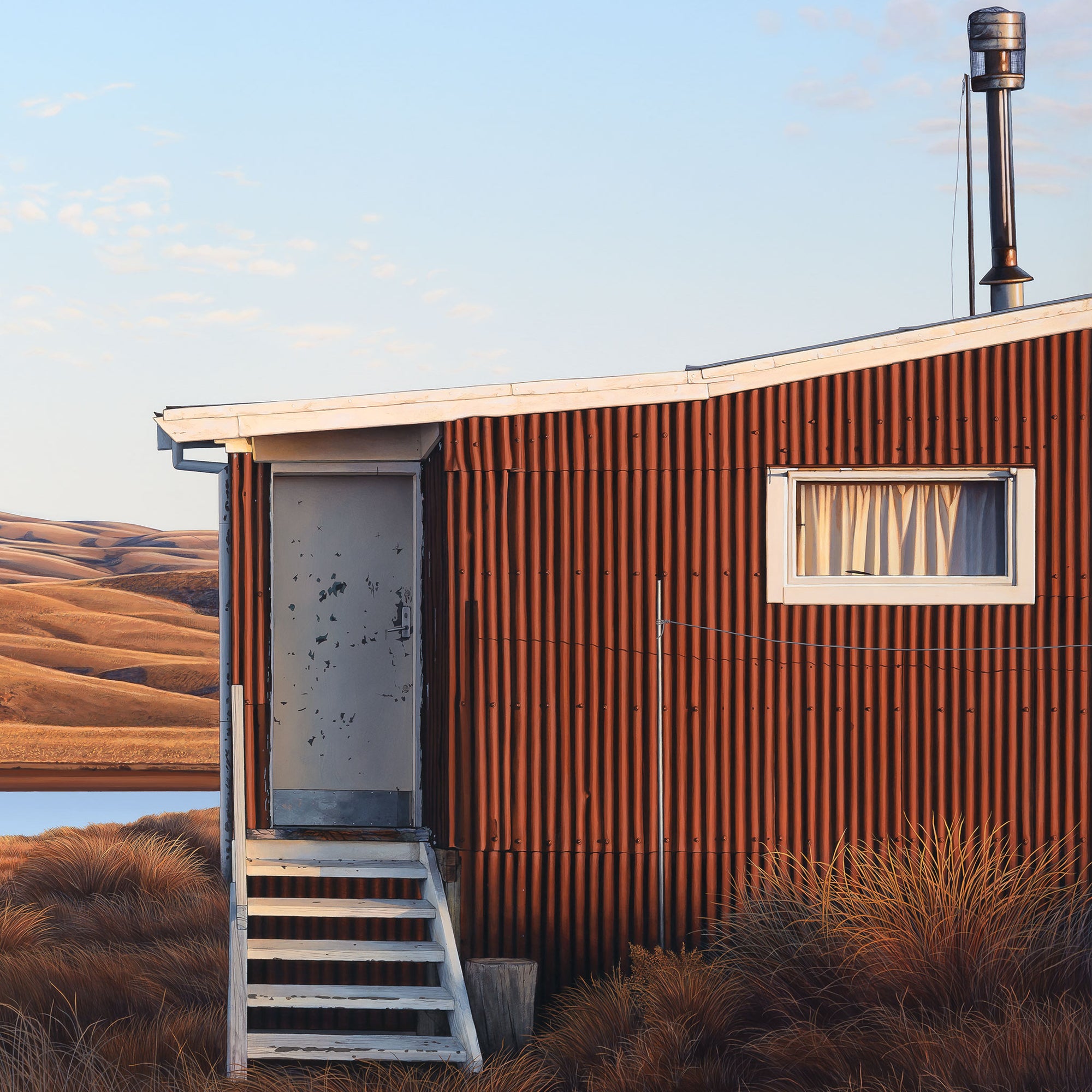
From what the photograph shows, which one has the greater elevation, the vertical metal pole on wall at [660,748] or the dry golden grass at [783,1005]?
the vertical metal pole on wall at [660,748]

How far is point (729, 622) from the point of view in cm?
876

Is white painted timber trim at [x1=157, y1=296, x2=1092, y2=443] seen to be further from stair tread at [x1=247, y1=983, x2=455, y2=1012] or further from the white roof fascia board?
stair tread at [x1=247, y1=983, x2=455, y2=1012]

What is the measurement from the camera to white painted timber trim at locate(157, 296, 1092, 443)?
342 inches

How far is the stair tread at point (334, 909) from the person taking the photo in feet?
27.7

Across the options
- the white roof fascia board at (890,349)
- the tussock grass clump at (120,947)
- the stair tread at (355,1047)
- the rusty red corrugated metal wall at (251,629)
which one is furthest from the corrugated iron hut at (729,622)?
the stair tread at (355,1047)

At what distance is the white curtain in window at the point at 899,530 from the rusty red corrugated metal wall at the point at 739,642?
0.22 m

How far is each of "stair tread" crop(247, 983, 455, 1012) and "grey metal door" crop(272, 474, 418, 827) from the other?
160cm

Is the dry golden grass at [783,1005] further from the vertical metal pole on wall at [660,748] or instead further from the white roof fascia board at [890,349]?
the white roof fascia board at [890,349]

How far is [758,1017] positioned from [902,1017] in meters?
0.86

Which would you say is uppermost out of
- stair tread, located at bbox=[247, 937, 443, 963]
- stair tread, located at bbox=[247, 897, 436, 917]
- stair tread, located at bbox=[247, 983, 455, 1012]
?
stair tread, located at bbox=[247, 897, 436, 917]

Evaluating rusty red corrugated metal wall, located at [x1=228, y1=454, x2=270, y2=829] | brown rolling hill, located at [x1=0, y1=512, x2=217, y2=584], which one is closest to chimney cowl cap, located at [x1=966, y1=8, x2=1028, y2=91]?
rusty red corrugated metal wall, located at [x1=228, y1=454, x2=270, y2=829]

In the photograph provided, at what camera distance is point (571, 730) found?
8.69 meters

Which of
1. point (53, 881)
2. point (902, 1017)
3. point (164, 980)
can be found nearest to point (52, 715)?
point (53, 881)

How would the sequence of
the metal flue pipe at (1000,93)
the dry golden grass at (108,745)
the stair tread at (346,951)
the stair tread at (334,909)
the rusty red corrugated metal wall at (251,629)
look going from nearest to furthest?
the stair tread at (346,951) < the stair tread at (334,909) < the rusty red corrugated metal wall at (251,629) < the metal flue pipe at (1000,93) < the dry golden grass at (108,745)
